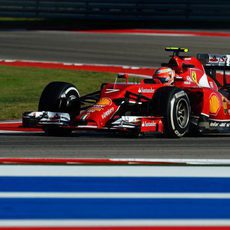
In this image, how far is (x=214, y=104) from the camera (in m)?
12.8

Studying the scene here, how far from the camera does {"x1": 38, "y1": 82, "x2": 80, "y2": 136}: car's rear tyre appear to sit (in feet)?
41.3

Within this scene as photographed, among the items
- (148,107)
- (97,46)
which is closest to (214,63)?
(148,107)

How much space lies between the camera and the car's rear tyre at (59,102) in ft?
41.3

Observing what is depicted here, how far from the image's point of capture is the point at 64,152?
10.7 metres

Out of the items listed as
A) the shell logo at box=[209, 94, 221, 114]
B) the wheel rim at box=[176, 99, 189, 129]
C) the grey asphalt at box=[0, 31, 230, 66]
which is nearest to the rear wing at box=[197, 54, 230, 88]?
the shell logo at box=[209, 94, 221, 114]

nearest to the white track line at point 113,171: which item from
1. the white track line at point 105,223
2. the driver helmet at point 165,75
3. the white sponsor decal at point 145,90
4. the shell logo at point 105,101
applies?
the white track line at point 105,223

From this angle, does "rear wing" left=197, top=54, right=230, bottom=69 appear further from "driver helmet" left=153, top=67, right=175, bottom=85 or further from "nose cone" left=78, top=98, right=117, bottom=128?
"nose cone" left=78, top=98, right=117, bottom=128

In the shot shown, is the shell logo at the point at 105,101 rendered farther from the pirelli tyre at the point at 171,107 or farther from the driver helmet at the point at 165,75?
the driver helmet at the point at 165,75

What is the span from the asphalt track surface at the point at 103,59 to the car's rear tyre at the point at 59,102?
0.70 feet

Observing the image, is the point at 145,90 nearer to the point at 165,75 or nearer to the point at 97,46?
the point at 165,75

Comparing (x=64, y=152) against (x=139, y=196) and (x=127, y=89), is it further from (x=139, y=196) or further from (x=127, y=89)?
(x=139, y=196)

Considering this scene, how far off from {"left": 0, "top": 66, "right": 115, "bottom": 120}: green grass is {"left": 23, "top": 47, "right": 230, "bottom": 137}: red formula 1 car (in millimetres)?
2479
